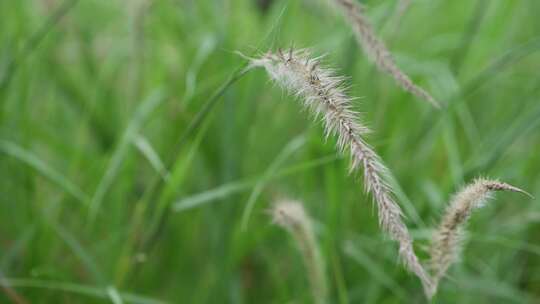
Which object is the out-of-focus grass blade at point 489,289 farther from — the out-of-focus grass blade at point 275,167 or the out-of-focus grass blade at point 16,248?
the out-of-focus grass blade at point 16,248

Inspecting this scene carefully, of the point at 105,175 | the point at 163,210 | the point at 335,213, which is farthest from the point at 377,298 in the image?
the point at 105,175

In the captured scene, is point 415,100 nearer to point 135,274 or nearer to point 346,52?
point 346,52

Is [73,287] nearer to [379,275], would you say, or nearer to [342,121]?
[379,275]

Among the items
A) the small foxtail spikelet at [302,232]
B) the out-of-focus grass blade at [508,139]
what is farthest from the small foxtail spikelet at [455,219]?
the out-of-focus grass blade at [508,139]

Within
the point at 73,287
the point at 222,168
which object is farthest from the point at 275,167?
the point at 73,287

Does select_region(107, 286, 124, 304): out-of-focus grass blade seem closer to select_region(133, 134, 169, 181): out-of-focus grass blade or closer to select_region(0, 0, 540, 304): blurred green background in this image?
select_region(0, 0, 540, 304): blurred green background

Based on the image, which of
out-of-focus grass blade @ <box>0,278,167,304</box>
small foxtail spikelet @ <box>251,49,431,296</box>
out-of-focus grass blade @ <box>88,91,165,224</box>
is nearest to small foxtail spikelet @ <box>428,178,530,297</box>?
small foxtail spikelet @ <box>251,49,431,296</box>
